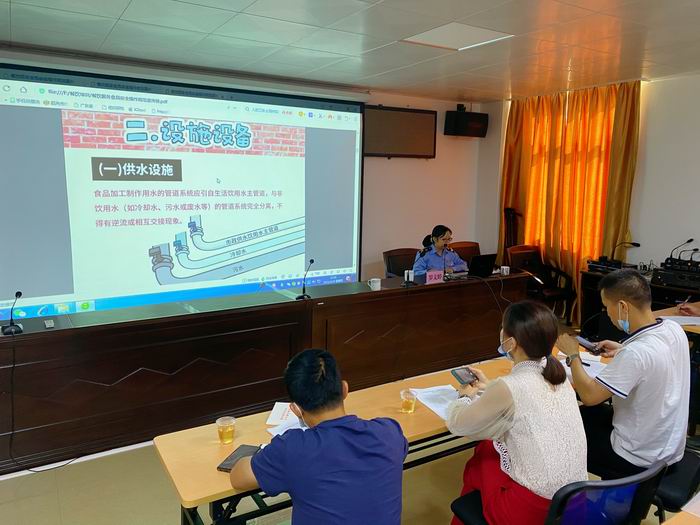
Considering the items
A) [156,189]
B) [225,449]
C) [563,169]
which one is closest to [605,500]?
[225,449]

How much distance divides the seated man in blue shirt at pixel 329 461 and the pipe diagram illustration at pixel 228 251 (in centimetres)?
283

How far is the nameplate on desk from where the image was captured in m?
4.05

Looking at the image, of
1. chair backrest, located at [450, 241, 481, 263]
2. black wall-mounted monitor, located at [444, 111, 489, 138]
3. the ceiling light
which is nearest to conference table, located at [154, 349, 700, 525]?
the ceiling light

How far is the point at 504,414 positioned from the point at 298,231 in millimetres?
3276

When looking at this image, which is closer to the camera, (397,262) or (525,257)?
(397,262)

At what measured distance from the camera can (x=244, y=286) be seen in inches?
168

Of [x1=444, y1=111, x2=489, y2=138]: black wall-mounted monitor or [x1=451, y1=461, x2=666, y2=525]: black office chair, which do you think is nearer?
[x1=451, y1=461, x2=666, y2=525]: black office chair

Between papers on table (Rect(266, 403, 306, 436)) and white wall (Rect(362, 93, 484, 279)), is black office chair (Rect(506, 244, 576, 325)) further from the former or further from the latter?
papers on table (Rect(266, 403, 306, 436))

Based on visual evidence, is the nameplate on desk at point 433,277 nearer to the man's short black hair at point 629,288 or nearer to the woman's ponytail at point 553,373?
the man's short black hair at point 629,288

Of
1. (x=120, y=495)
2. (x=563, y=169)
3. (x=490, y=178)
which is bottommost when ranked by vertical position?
(x=120, y=495)

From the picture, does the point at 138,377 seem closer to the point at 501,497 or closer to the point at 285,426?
the point at 285,426

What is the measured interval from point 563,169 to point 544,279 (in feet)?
4.23

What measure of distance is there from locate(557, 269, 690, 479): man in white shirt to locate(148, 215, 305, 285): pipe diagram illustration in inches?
111

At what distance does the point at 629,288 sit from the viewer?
2.02 meters
